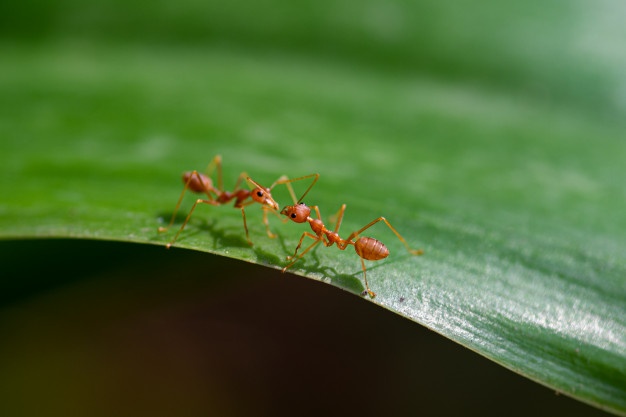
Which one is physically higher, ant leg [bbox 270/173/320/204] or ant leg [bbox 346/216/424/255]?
ant leg [bbox 270/173/320/204]

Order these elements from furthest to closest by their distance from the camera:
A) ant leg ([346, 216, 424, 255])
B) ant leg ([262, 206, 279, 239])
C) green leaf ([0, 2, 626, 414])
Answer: ant leg ([262, 206, 279, 239]) < ant leg ([346, 216, 424, 255]) < green leaf ([0, 2, 626, 414])

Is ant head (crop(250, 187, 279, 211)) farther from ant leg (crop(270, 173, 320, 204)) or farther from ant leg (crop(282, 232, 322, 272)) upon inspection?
ant leg (crop(282, 232, 322, 272))

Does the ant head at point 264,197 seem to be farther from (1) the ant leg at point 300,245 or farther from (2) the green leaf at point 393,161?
(1) the ant leg at point 300,245

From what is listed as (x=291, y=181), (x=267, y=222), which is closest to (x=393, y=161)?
(x=291, y=181)

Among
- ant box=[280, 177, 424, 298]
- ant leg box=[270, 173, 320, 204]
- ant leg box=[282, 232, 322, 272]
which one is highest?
ant leg box=[270, 173, 320, 204]

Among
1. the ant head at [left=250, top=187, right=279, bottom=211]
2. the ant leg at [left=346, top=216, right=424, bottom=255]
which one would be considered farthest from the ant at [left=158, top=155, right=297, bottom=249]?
the ant leg at [left=346, top=216, right=424, bottom=255]

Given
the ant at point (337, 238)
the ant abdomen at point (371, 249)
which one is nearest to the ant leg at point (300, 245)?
the ant at point (337, 238)

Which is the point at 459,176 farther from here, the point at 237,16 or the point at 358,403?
the point at 237,16

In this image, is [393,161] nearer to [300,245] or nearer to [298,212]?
[298,212]

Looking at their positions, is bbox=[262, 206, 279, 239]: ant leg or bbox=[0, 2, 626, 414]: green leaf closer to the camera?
bbox=[0, 2, 626, 414]: green leaf
